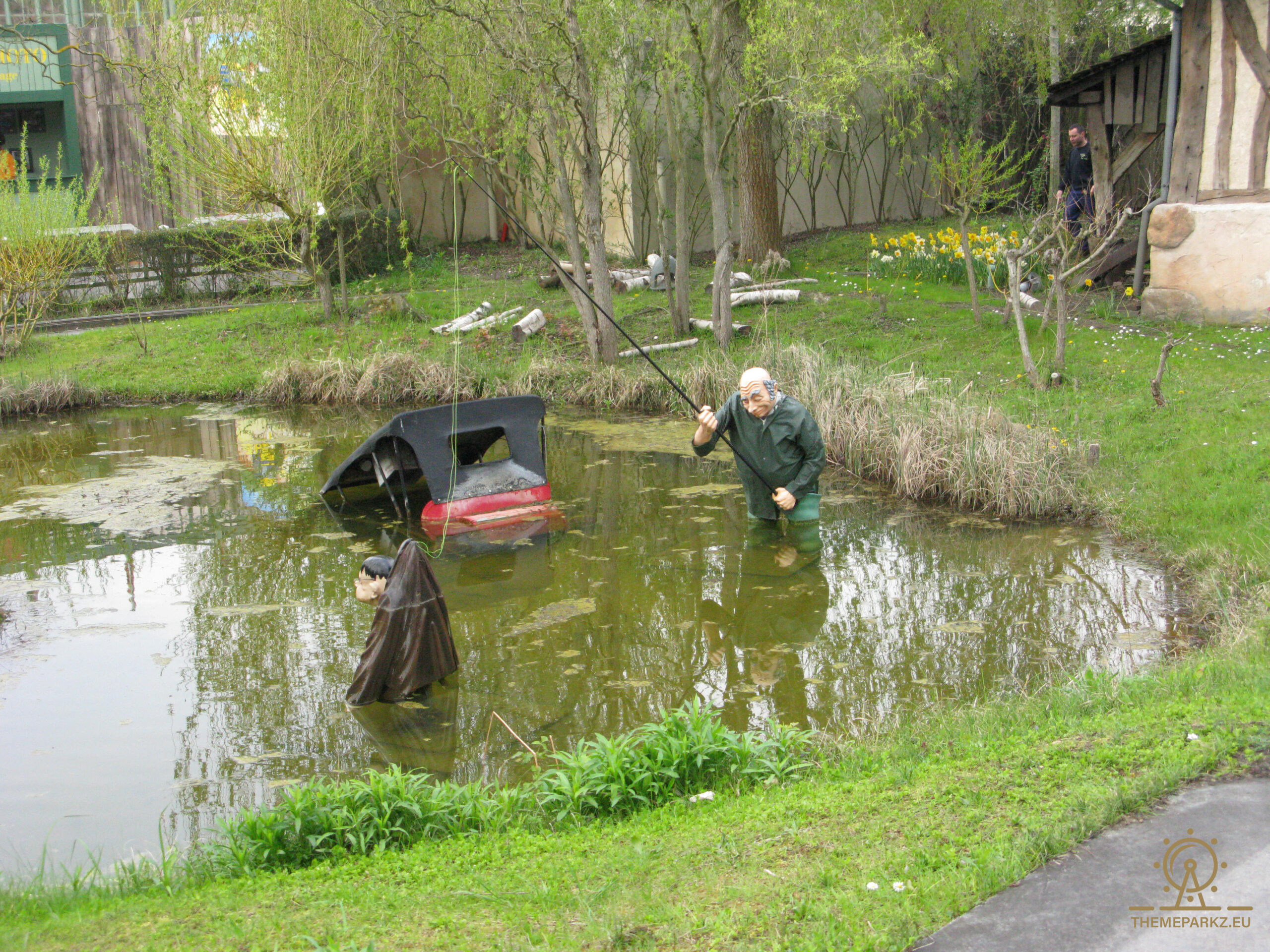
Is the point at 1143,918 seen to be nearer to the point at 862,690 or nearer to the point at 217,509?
the point at 862,690

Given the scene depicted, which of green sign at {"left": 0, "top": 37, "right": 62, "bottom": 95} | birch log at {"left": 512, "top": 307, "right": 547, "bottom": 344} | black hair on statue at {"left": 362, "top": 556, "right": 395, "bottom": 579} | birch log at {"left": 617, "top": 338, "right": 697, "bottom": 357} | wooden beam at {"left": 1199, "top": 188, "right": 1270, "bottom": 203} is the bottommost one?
black hair on statue at {"left": 362, "top": 556, "right": 395, "bottom": 579}

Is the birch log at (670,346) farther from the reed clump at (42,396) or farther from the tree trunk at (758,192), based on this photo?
the reed clump at (42,396)

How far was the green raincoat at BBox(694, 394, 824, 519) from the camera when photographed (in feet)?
27.9

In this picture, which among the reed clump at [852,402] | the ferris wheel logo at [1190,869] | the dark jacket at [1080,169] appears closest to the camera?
the ferris wheel logo at [1190,869]

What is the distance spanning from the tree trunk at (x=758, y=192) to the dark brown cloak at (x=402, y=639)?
42.6 ft

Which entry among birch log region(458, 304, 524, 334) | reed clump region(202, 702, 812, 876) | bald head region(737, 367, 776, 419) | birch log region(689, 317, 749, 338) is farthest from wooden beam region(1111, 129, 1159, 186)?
reed clump region(202, 702, 812, 876)

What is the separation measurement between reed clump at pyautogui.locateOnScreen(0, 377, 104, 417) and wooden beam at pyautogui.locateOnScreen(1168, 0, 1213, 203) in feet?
48.2

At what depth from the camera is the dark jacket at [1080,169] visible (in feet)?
50.9

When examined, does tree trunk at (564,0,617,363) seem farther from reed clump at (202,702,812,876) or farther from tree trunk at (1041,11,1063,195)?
reed clump at (202,702,812,876)

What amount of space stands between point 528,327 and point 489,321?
0.90 m

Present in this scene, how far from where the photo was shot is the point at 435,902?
361 cm

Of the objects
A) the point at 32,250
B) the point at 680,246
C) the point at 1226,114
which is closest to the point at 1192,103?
the point at 1226,114

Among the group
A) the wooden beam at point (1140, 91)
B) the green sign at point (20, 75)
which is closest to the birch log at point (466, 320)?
the wooden beam at point (1140, 91)

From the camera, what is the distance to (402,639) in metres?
6.08
